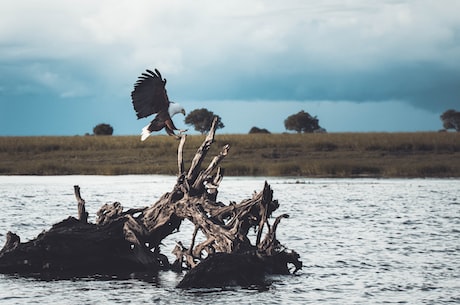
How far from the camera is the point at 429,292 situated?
15133 millimetres

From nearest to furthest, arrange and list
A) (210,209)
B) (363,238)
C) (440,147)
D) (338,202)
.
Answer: (210,209)
(363,238)
(338,202)
(440,147)

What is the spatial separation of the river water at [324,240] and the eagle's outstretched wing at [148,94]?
302 cm

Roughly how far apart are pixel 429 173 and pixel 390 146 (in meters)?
6.59

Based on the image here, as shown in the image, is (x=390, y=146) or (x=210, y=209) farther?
(x=390, y=146)

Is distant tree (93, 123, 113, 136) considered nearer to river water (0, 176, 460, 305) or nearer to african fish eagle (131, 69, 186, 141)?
river water (0, 176, 460, 305)

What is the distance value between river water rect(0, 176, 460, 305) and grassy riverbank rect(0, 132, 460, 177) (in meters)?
4.63

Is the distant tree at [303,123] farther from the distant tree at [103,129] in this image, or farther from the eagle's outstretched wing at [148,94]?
the eagle's outstretched wing at [148,94]

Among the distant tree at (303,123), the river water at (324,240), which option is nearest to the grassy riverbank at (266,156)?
the river water at (324,240)

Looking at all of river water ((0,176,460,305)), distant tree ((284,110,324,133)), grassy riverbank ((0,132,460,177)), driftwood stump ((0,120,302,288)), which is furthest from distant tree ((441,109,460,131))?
driftwood stump ((0,120,302,288))

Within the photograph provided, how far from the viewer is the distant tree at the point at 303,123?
295 feet

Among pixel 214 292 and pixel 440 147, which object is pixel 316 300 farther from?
pixel 440 147

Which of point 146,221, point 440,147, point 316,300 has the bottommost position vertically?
point 316,300

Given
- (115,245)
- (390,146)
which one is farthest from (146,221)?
(390,146)

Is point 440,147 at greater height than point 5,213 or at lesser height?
greater
